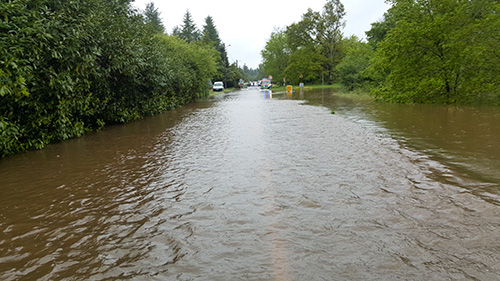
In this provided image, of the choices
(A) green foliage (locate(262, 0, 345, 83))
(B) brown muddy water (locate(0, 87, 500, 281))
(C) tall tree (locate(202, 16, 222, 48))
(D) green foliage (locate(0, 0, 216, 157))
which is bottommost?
(B) brown muddy water (locate(0, 87, 500, 281))

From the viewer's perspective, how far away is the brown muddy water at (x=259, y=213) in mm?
3148

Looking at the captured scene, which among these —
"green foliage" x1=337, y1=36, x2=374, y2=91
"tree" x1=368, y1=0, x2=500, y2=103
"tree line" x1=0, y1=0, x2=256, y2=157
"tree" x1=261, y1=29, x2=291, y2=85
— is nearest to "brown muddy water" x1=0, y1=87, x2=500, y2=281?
"tree line" x1=0, y1=0, x2=256, y2=157

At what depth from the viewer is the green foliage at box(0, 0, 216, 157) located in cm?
790

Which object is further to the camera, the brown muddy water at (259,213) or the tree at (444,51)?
the tree at (444,51)

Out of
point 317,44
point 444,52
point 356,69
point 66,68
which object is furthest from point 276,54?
point 66,68

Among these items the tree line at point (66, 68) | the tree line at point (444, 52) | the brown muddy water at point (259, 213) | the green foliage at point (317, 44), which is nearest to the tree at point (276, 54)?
the green foliage at point (317, 44)

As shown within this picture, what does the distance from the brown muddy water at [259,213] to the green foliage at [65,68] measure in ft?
5.19

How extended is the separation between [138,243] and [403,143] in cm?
750

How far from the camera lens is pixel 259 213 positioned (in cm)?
442

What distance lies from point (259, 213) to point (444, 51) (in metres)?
18.7

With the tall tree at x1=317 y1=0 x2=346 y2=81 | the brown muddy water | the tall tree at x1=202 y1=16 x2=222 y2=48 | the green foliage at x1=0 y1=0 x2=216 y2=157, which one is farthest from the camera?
the tall tree at x1=202 y1=16 x2=222 y2=48

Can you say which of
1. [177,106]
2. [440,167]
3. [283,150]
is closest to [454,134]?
[440,167]

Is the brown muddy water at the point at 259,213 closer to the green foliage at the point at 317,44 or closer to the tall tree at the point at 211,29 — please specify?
the green foliage at the point at 317,44

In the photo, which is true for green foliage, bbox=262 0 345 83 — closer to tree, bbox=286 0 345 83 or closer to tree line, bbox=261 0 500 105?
tree, bbox=286 0 345 83
